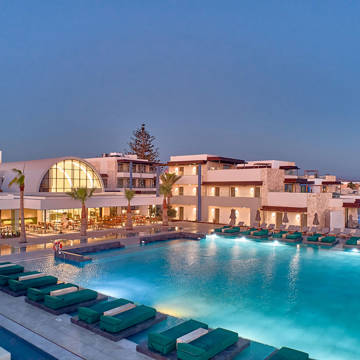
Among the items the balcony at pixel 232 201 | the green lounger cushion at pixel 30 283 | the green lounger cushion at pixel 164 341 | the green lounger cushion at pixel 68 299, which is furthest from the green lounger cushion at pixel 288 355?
the balcony at pixel 232 201

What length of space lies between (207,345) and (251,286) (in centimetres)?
797

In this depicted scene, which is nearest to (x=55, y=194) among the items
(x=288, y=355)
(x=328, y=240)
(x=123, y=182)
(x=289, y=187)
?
(x=123, y=182)

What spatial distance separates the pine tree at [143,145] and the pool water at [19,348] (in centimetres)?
8338

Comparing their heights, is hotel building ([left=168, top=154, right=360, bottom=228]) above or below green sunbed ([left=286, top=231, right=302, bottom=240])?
above

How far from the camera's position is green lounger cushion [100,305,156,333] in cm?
1095

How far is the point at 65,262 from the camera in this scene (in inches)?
834

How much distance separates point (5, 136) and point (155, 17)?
Answer: 60.5m

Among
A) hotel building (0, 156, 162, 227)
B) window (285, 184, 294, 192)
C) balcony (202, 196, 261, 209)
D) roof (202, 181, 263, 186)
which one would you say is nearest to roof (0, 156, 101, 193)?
hotel building (0, 156, 162, 227)

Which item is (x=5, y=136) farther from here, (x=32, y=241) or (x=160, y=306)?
(x=160, y=306)

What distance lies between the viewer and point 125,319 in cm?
1129

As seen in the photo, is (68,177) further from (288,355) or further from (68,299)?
(288,355)

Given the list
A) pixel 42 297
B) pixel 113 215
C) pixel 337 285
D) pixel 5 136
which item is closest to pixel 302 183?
pixel 113 215

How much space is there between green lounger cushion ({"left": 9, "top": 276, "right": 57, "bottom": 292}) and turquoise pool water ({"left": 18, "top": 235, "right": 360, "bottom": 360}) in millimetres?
1956

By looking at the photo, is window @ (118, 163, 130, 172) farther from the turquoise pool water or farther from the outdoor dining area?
the turquoise pool water
